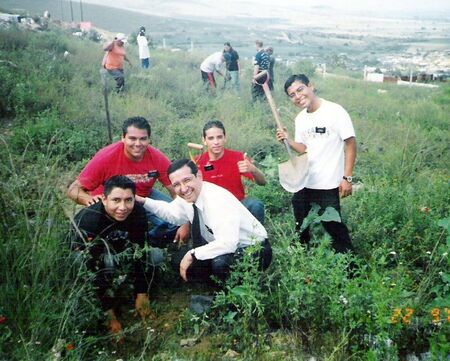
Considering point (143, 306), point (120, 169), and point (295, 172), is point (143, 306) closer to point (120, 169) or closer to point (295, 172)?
point (120, 169)

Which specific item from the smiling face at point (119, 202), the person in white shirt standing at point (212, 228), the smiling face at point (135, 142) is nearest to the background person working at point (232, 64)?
the smiling face at point (135, 142)

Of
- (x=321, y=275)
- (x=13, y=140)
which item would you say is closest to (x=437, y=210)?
(x=321, y=275)

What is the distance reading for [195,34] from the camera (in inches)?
1607

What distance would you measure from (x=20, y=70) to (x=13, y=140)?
3484mm

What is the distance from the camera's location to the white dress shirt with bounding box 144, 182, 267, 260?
9.29 feet

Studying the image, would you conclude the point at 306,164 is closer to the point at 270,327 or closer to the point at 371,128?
the point at 270,327

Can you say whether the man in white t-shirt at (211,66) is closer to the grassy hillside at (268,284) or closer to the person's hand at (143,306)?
the grassy hillside at (268,284)

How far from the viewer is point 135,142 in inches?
139

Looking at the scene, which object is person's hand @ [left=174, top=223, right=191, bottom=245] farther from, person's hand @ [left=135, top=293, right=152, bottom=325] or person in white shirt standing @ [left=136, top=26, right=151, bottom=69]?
person in white shirt standing @ [left=136, top=26, right=151, bottom=69]

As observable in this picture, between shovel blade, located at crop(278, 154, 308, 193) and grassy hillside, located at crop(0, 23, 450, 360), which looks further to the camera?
shovel blade, located at crop(278, 154, 308, 193)

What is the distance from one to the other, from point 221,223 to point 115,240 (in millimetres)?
779

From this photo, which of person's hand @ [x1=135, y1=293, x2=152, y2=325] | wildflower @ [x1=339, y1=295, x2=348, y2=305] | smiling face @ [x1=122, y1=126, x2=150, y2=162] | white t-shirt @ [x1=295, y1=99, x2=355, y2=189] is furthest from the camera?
smiling face @ [x1=122, y1=126, x2=150, y2=162]

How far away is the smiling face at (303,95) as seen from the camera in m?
3.28

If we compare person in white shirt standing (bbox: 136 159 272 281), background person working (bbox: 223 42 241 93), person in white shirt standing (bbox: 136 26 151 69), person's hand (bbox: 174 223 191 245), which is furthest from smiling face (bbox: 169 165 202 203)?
person in white shirt standing (bbox: 136 26 151 69)
